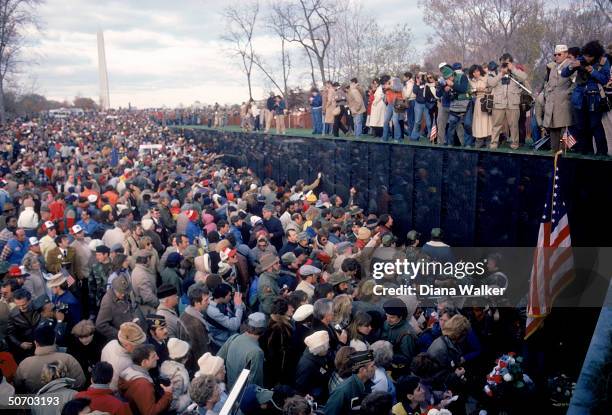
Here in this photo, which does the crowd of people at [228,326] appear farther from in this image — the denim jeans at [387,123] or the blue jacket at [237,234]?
the denim jeans at [387,123]

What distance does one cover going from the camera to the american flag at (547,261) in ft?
22.3

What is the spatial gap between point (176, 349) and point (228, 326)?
1122mm

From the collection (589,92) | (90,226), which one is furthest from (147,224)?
(589,92)

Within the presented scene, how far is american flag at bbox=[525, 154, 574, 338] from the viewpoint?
6.79 metres

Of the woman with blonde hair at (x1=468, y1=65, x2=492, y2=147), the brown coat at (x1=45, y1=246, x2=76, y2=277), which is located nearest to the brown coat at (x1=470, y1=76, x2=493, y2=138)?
the woman with blonde hair at (x1=468, y1=65, x2=492, y2=147)

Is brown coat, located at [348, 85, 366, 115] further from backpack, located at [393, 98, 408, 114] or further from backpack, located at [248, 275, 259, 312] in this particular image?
backpack, located at [248, 275, 259, 312]

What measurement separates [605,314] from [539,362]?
4875 mm

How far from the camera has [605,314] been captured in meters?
3.63

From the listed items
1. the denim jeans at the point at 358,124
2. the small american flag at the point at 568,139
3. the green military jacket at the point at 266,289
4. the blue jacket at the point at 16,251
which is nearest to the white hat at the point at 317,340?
the green military jacket at the point at 266,289

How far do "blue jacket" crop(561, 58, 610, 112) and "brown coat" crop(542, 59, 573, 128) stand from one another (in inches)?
14.0

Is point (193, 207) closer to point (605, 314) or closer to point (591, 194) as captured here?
point (591, 194)

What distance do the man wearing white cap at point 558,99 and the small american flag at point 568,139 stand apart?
12 centimetres

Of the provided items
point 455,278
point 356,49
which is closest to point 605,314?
point 455,278

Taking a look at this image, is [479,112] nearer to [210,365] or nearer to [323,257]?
[323,257]
